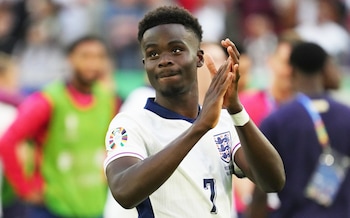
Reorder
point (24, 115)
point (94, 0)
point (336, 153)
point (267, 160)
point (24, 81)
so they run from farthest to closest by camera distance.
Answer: point (94, 0) → point (24, 81) → point (24, 115) → point (336, 153) → point (267, 160)

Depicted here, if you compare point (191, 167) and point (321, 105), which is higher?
point (321, 105)

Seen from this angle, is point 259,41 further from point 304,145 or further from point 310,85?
point 304,145

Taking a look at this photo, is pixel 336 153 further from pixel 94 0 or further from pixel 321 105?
pixel 94 0

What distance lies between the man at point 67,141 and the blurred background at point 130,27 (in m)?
5.30

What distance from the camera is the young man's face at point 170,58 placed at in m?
4.94

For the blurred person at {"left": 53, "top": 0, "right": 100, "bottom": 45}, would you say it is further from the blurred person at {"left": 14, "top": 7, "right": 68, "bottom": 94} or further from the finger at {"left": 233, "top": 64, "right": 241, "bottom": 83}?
the finger at {"left": 233, "top": 64, "right": 241, "bottom": 83}

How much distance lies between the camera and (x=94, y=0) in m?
17.8

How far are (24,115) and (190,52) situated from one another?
16.4 ft

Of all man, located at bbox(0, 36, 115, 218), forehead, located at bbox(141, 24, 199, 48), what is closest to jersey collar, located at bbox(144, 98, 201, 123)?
forehead, located at bbox(141, 24, 199, 48)

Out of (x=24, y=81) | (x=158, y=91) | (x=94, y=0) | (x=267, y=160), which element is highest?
(x=94, y=0)

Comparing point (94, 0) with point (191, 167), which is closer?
point (191, 167)

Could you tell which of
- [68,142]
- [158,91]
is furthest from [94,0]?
[158,91]

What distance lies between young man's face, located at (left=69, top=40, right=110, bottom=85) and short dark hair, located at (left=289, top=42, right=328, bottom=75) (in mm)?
3461

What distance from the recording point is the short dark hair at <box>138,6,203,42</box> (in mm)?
5068
